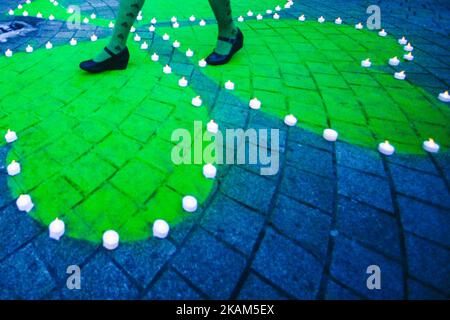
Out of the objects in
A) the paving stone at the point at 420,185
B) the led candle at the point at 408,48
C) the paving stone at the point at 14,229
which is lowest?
the paving stone at the point at 14,229

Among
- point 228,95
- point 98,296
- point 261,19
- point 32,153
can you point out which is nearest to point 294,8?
point 261,19

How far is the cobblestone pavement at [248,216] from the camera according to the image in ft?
4.60

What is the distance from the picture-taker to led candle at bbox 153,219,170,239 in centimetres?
157

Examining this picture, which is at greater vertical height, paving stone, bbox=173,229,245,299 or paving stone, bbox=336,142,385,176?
paving stone, bbox=336,142,385,176

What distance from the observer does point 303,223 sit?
65.6 inches

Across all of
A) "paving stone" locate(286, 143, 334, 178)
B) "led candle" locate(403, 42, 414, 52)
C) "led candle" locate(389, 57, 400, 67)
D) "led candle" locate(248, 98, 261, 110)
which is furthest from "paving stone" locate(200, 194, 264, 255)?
"led candle" locate(403, 42, 414, 52)

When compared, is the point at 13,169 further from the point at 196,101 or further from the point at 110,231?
the point at 196,101

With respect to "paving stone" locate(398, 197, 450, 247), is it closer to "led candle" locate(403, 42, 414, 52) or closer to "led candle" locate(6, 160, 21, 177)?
"led candle" locate(6, 160, 21, 177)

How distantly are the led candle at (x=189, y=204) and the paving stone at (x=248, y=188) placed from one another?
0.23 metres

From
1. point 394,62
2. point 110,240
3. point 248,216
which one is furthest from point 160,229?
point 394,62

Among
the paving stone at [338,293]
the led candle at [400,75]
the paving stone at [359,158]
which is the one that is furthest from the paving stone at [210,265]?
the led candle at [400,75]

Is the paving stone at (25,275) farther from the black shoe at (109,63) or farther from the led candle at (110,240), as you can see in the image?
the black shoe at (109,63)

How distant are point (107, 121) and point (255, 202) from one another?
1.52 m
